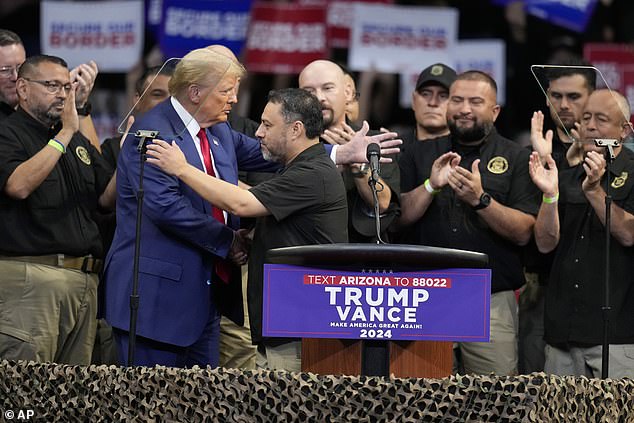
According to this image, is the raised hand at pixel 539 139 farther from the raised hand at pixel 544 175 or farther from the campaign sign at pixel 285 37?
the campaign sign at pixel 285 37

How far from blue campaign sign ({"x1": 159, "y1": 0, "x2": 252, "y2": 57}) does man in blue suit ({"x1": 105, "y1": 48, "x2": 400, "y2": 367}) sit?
129 inches

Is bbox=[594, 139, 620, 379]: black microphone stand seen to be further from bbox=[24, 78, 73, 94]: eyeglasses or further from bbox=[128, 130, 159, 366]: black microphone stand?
bbox=[24, 78, 73, 94]: eyeglasses

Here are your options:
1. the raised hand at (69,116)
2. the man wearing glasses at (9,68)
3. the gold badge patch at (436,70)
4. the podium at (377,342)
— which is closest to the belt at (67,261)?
the raised hand at (69,116)

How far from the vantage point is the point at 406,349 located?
14.0 feet

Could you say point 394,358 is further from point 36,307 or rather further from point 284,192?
point 36,307

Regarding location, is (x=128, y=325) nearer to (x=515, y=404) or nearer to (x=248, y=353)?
(x=248, y=353)

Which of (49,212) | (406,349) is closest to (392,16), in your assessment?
(49,212)

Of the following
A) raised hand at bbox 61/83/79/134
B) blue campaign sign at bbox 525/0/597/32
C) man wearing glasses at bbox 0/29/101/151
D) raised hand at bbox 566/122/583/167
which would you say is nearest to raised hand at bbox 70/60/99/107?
man wearing glasses at bbox 0/29/101/151

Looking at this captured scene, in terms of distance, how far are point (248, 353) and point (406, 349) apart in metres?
2.17

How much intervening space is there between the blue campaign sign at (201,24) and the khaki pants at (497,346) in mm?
3381

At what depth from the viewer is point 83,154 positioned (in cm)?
607

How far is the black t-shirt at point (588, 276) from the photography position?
19.0ft

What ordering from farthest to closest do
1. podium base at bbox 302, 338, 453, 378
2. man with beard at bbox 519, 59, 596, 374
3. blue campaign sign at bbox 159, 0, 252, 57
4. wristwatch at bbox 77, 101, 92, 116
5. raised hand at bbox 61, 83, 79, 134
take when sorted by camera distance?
blue campaign sign at bbox 159, 0, 252, 57, wristwatch at bbox 77, 101, 92, 116, man with beard at bbox 519, 59, 596, 374, raised hand at bbox 61, 83, 79, 134, podium base at bbox 302, 338, 453, 378

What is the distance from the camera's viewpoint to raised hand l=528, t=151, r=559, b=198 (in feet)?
19.0
